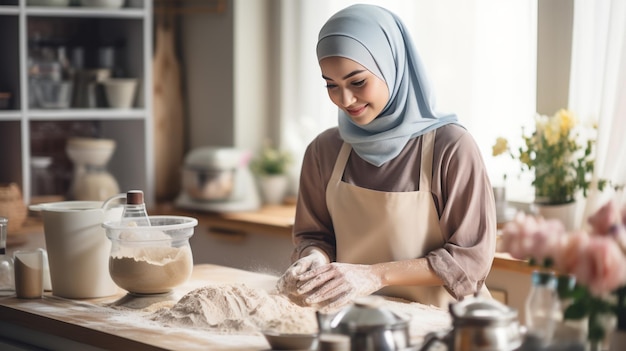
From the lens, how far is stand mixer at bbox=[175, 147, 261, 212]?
4062mm

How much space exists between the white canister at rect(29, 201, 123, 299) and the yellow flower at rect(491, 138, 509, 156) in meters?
1.40

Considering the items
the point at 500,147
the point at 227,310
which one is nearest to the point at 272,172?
the point at 500,147

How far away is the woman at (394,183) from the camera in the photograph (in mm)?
2408

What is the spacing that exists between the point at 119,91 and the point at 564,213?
190 centimetres

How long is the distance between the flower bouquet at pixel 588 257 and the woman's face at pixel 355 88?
2.88ft

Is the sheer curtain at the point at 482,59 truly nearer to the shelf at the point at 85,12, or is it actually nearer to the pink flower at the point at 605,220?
the shelf at the point at 85,12

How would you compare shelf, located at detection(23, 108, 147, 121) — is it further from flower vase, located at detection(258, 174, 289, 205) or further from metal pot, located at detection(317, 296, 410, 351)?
metal pot, located at detection(317, 296, 410, 351)

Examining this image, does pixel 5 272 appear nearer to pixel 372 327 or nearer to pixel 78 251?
pixel 78 251

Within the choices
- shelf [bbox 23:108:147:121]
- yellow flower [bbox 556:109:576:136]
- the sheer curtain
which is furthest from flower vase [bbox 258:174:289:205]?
yellow flower [bbox 556:109:576:136]

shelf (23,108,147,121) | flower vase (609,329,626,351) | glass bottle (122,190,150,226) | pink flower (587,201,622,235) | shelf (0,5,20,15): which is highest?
shelf (0,5,20,15)

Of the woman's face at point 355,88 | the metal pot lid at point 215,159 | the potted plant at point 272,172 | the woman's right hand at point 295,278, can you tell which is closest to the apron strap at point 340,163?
the woman's face at point 355,88

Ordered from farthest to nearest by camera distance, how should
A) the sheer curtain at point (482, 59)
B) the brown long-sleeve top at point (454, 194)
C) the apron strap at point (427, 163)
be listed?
the sheer curtain at point (482, 59) → the apron strap at point (427, 163) → the brown long-sleeve top at point (454, 194)

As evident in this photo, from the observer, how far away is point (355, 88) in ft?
8.10

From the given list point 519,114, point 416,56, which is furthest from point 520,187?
point 416,56
